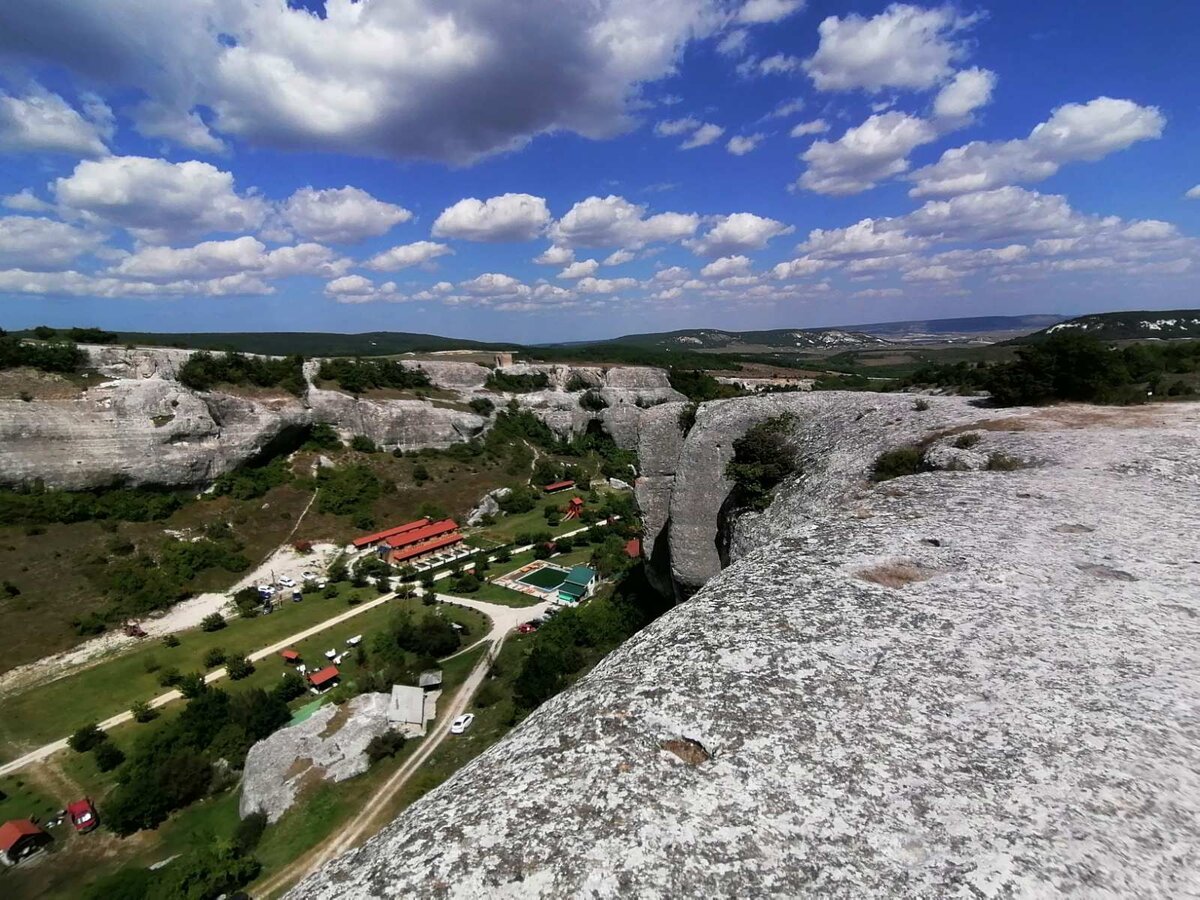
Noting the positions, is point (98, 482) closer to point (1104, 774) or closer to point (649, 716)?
point (649, 716)

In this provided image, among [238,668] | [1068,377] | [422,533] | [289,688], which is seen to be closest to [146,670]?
[238,668]

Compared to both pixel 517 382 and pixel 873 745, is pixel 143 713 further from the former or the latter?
pixel 517 382

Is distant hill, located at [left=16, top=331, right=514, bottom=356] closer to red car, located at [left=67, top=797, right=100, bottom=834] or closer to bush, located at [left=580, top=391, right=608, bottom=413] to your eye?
bush, located at [left=580, top=391, right=608, bottom=413]

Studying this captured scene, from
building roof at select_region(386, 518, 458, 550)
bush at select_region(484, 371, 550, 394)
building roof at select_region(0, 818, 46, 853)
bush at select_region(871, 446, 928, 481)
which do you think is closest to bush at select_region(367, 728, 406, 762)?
building roof at select_region(0, 818, 46, 853)

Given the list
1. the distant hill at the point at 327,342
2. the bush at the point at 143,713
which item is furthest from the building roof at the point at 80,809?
the distant hill at the point at 327,342

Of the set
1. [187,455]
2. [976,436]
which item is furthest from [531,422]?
[976,436]
